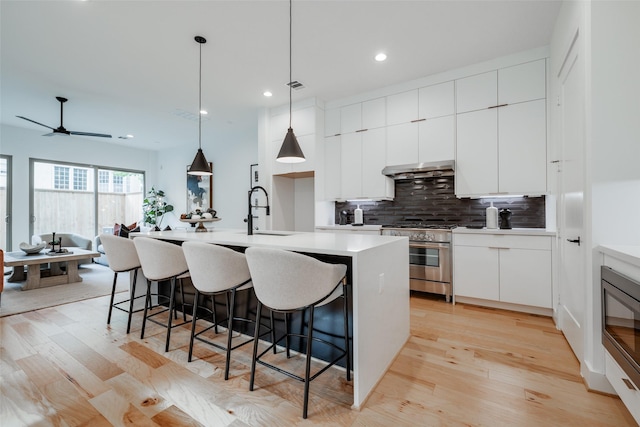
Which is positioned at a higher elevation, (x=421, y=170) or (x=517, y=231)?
(x=421, y=170)

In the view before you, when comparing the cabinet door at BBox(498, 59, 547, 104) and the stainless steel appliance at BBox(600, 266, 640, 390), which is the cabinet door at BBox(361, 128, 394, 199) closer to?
the cabinet door at BBox(498, 59, 547, 104)

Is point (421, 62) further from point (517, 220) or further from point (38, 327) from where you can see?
point (38, 327)

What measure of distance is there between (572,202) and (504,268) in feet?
3.89

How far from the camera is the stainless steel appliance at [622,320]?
121 centimetres

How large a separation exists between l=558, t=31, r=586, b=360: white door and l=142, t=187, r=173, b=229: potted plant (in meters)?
7.77

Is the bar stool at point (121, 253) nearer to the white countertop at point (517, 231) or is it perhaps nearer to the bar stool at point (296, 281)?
the bar stool at point (296, 281)

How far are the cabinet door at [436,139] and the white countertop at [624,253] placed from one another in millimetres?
2197

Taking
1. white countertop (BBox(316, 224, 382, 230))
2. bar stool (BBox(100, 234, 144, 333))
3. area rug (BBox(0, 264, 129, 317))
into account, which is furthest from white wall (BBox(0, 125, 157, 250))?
white countertop (BBox(316, 224, 382, 230))

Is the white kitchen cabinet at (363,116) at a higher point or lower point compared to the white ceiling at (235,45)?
lower

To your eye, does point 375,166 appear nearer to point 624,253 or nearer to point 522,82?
point 522,82

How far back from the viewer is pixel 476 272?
319 centimetres

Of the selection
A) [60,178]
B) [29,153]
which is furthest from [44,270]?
[29,153]

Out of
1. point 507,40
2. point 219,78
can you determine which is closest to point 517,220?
point 507,40

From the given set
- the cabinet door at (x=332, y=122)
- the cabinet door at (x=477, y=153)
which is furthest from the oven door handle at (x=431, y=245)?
the cabinet door at (x=332, y=122)
